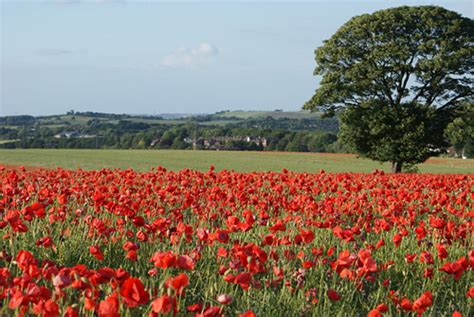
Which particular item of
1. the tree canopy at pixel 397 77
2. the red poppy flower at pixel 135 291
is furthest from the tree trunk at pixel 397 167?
the red poppy flower at pixel 135 291

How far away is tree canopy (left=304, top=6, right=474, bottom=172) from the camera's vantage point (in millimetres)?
32031

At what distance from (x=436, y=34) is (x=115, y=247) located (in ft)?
96.6

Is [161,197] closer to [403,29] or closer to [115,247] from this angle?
[115,247]

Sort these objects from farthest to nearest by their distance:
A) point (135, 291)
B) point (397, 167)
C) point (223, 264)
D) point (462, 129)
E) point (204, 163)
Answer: point (204, 163) < point (397, 167) < point (462, 129) < point (223, 264) < point (135, 291)

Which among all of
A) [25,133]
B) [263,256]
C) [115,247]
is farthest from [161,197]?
[25,133]

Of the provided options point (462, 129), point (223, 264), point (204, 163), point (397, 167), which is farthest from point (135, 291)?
point (204, 163)

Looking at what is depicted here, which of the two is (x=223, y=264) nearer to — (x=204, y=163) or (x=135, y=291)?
(x=135, y=291)

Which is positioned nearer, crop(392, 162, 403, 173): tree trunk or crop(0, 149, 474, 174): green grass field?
crop(392, 162, 403, 173): tree trunk

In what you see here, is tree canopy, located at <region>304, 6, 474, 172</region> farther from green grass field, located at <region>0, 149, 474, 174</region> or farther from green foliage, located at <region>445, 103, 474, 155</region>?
green grass field, located at <region>0, 149, 474, 174</region>

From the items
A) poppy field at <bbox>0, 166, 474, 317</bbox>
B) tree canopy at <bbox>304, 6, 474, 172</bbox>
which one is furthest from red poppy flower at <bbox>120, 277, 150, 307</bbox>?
tree canopy at <bbox>304, 6, 474, 172</bbox>

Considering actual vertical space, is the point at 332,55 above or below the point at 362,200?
above

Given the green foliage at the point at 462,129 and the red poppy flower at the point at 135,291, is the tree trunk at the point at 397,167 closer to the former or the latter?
the green foliage at the point at 462,129

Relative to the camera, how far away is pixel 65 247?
6.61 meters

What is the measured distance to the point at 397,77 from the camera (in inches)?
1291
